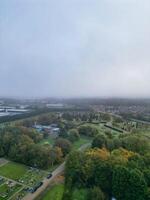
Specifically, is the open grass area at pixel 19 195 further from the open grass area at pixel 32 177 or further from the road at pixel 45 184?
the open grass area at pixel 32 177

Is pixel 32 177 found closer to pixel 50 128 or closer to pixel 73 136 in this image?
pixel 73 136

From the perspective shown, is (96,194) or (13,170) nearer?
(96,194)

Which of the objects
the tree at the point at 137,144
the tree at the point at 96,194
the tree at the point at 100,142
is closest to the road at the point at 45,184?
the tree at the point at 96,194

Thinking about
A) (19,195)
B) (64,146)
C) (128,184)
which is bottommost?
(19,195)

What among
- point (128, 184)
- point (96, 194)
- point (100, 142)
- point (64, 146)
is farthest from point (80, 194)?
point (100, 142)

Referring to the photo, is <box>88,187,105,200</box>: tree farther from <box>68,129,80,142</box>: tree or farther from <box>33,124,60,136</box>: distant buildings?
<box>33,124,60,136</box>: distant buildings
